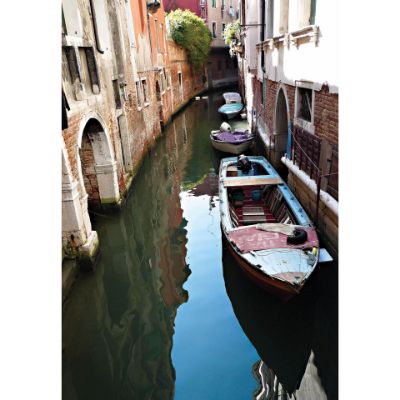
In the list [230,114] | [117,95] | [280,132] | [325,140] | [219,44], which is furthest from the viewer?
[219,44]

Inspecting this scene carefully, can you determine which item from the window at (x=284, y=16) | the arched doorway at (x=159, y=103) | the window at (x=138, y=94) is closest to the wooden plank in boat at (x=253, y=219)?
the window at (x=284, y=16)

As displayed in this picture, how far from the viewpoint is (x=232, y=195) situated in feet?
25.4

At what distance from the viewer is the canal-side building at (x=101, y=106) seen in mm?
5613

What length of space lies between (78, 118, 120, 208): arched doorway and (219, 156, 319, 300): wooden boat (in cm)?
256

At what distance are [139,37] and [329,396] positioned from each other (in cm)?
1223

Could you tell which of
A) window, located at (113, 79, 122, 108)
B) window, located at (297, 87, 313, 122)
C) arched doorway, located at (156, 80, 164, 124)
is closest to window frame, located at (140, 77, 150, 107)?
arched doorway, located at (156, 80, 164, 124)

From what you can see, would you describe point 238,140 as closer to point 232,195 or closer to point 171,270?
point 232,195

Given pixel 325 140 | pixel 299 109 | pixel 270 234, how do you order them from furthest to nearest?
A: pixel 299 109 → pixel 325 140 → pixel 270 234

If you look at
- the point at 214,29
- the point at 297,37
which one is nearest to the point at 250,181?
the point at 297,37

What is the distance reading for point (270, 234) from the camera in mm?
5211

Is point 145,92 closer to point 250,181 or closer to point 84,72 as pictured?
point 84,72

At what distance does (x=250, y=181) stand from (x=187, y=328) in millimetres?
3610

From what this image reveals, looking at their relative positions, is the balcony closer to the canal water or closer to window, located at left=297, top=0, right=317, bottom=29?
window, located at left=297, top=0, right=317, bottom=29

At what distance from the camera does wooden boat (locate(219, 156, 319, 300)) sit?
432cm
